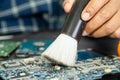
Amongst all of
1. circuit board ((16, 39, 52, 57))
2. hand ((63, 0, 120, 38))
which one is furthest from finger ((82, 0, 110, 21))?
circuit board ((16, 39, 52, 57))

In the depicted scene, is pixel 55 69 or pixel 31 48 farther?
pixel 31 48

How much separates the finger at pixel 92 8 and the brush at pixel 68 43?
0.01 meters

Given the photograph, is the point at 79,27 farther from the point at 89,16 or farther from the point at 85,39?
the point at 85,39

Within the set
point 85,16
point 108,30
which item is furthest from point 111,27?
point 85,16

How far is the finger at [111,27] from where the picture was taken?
2.15ft

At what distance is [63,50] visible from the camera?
524 mm

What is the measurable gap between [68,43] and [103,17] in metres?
0.14

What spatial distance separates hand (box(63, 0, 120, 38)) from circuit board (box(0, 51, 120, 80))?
8cm

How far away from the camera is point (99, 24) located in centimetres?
64

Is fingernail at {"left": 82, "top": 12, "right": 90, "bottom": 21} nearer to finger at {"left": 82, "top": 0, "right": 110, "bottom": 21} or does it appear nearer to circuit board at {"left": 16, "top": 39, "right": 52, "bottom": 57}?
finger at {"left": 82, "top": 0, "right": 110, "bottom": 21}

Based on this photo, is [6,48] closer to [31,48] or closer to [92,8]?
[31,48]

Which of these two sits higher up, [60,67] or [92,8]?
[92,8]

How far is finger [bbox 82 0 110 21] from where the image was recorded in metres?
0.56

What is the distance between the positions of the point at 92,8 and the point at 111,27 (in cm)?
10
